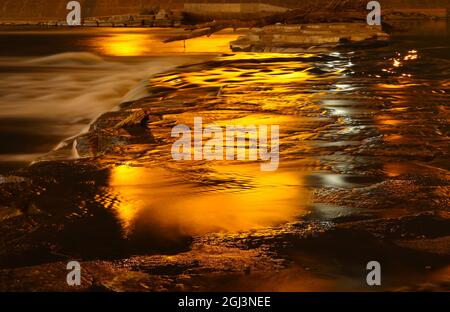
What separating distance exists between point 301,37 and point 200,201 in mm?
13044

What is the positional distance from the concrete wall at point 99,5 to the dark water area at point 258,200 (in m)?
23.0

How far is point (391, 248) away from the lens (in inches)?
154

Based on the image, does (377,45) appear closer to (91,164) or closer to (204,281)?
(91,164)

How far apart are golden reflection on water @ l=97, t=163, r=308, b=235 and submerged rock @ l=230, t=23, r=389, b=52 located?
1136 centimetres

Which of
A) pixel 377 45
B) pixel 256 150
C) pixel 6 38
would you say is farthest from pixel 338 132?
pixel 6 38

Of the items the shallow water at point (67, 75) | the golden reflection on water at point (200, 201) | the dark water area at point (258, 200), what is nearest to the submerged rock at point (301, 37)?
the shallow water at point (67, 75)

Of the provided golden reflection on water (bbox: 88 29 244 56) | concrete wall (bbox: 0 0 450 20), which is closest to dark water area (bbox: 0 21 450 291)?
golden reflection on water (bbox: 88 29 244 56)

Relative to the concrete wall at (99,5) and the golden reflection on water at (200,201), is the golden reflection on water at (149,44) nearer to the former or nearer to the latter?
the concrete wall at (99,5)

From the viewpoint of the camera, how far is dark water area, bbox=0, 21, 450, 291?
12.1 feet

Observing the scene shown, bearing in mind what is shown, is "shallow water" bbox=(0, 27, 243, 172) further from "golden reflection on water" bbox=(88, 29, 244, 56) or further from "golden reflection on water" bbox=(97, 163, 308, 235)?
"golden reflection on water" bbox=(97, 163, 308, 235)

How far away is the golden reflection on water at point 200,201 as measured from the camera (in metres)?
4.39
